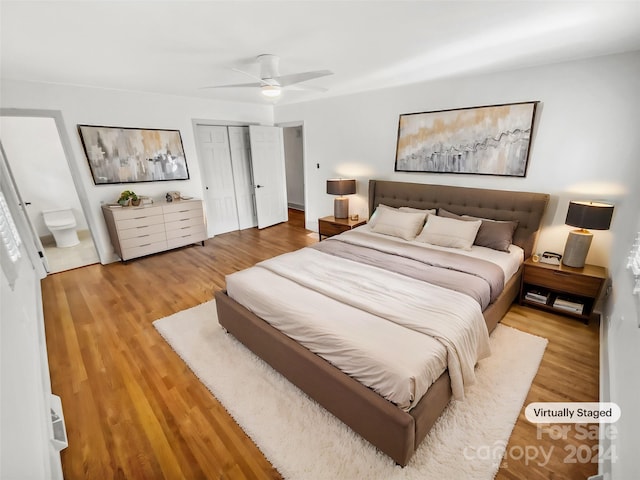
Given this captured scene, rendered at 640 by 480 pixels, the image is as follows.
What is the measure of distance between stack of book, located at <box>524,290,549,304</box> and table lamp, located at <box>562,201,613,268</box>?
0.38 m

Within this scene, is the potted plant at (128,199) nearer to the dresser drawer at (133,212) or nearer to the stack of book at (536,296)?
the dresser drawer at (133,212)

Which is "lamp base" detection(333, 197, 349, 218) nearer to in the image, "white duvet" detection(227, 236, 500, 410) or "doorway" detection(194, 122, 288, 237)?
"doorway" detection(194, 122, 288, 237)

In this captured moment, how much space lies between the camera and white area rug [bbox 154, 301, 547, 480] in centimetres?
151

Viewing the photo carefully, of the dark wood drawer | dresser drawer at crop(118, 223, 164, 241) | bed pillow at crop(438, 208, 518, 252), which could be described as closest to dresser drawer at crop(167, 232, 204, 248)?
Result: dresser drawer at crop(118, 223, 164, 241)

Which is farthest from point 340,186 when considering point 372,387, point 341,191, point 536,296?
point 372,387

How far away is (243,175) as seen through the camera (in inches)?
223

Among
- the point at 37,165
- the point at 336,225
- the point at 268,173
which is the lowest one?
the point at 336,225

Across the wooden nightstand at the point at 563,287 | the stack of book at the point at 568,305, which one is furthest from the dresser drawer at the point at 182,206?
the stack of book at the point at 568,305

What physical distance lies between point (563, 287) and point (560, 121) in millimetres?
1610

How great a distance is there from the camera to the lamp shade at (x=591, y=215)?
238 centimetres

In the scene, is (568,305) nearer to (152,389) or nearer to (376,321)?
(376,321)

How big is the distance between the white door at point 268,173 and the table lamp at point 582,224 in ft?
15.5

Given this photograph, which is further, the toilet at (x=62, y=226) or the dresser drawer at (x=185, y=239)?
the toilet at (x=62, y=226)

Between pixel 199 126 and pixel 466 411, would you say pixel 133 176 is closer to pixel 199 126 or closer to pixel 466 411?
pixel 199 126
